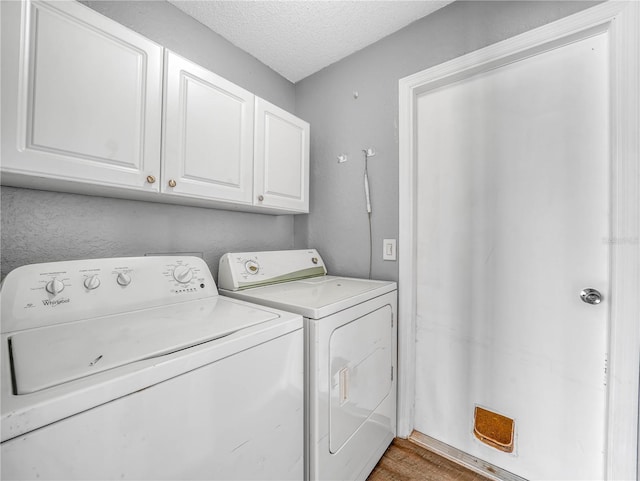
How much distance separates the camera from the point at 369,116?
5.90ft

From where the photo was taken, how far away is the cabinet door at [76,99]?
2.71 ft

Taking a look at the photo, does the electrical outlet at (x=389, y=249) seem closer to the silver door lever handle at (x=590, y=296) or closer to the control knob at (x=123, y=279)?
the silver door lever handle at (x=590, y=296)

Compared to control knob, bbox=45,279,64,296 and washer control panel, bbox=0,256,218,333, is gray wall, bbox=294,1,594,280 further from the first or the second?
control knob, bbox=45,279,64,296

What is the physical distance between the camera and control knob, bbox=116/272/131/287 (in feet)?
3.57

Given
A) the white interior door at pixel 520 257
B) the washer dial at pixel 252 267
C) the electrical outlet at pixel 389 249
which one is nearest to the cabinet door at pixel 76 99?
the washer dial at pixel 252 267

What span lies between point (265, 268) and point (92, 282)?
31.8 inches

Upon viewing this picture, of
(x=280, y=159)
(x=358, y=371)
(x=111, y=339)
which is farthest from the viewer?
(x=280, y=159)

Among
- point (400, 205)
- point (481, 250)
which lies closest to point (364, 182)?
point (400, 205)

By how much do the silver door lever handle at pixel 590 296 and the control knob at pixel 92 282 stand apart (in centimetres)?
202

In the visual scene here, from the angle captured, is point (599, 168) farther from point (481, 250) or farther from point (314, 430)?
point (314, 430)

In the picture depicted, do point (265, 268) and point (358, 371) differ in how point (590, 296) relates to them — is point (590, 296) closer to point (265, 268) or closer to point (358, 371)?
point (358, 371)

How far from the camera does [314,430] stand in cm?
102

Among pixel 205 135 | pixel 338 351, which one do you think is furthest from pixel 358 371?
pixel 205 135

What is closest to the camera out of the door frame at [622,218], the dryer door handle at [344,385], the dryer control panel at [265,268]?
the door frame at [622,218]
